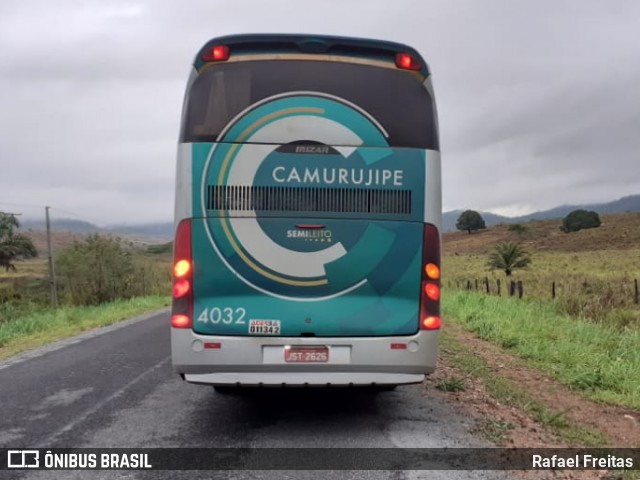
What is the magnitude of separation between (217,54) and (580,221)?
9552 centimetres

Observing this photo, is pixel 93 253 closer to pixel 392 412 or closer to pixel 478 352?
pixel 478 352

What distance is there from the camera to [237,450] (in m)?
4.44

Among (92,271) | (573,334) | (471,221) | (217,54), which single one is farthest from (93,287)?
(471,221)

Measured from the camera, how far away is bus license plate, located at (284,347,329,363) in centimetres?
451

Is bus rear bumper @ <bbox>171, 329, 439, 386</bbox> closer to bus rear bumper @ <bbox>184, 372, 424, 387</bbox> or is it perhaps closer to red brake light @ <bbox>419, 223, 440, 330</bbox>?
bus rear bumper @ <bbox>184, 372, 424, 387</bbox>

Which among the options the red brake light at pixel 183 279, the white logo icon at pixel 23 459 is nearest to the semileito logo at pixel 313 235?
the red brake light at pixel 183 279

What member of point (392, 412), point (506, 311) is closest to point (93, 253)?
point (506, 311)

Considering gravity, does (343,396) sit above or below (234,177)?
below

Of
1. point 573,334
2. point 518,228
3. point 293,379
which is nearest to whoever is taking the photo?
point 293,379

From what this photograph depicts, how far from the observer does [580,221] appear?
3516 inches

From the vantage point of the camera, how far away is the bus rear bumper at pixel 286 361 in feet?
14.8

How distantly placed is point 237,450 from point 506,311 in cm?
1045

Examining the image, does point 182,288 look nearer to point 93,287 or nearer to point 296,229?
point 296,229

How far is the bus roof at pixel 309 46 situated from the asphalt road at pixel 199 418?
130 inches
